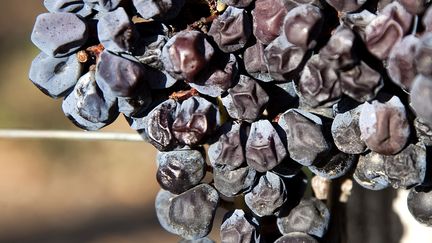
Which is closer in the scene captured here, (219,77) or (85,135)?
(219,77)

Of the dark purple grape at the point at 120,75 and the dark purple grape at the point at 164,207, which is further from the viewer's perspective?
the dark purple grape at the point at 164,207

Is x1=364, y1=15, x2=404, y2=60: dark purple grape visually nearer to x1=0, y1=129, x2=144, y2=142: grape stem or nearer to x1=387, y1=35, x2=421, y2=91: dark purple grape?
x1=387, y1=35, x2=421, y2=91: dark purple grape

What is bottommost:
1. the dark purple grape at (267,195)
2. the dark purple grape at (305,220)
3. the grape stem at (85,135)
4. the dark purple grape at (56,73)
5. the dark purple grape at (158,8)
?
the grape stem at (85,135)

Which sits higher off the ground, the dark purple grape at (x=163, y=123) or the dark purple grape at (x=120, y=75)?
the dark purple grape at (x=120, y=75)

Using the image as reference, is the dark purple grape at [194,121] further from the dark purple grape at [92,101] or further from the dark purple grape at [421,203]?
the dark purple grape at [421,203]

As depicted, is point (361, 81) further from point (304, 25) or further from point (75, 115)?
point (75, 115)

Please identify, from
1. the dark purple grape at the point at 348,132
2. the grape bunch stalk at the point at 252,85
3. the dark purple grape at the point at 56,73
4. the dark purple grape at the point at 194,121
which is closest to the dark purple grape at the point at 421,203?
the grape bunch stalk at the point at 252,85

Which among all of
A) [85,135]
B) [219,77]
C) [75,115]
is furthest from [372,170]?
[85,135]

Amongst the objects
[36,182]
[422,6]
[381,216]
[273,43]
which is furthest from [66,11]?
[36,182]
